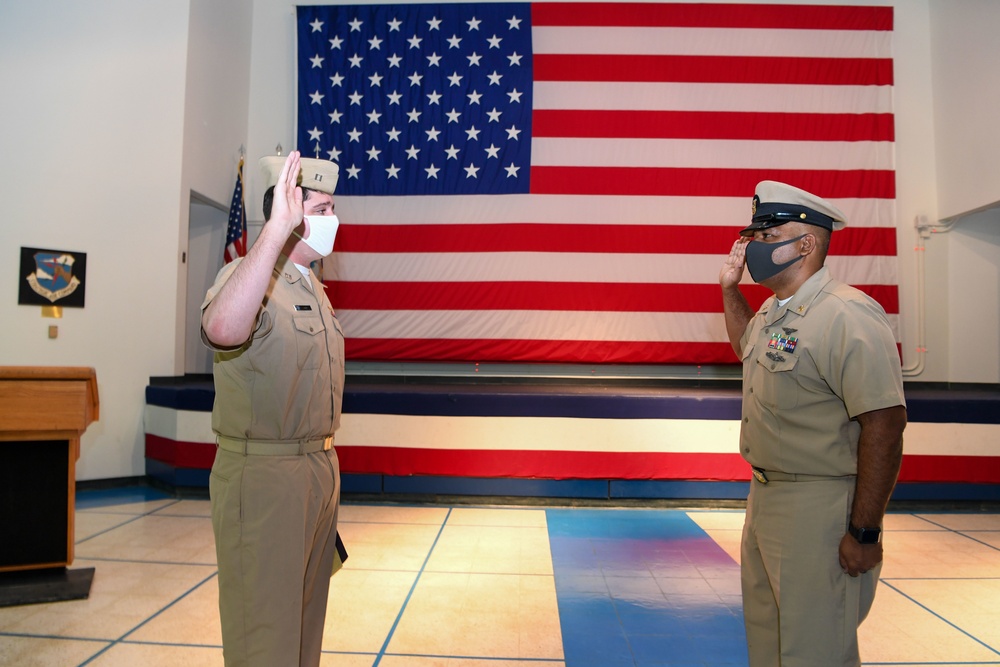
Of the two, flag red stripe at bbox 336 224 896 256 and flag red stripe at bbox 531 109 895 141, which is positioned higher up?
flag red stripe at bbox 531 109 895 141

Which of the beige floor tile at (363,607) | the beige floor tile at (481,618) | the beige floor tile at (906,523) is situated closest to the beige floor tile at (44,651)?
the beige floor tile at (363,607)

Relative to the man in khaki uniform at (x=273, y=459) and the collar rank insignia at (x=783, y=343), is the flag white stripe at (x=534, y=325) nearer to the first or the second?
the collar rank insignia at (x=783, y=343)

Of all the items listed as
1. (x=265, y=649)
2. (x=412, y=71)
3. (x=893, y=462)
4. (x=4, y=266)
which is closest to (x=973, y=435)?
(x=893, y=462)

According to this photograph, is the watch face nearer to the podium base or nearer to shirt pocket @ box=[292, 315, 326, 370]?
shirt pocket @ box=[292, 315, 326, 370]

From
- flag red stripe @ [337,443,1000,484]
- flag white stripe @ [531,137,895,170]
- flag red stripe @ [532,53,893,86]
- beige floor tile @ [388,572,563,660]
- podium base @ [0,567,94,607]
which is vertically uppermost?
flag red stripe @ [532,53,893,86]

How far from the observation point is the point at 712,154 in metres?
5.77

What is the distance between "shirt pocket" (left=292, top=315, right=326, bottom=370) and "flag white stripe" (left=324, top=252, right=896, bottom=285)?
4.21m

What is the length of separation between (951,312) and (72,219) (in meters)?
7.35

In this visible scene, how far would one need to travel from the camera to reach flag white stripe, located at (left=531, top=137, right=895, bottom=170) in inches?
226

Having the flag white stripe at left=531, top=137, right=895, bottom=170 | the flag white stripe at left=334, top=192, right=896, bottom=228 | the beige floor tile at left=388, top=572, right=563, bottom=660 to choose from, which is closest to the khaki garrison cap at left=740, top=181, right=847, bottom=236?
the beige floor tile at left=388, top=572, right=563, bottom=660

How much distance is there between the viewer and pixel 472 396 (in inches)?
181

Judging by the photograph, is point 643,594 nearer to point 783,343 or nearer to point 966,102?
Answer: point 783,343

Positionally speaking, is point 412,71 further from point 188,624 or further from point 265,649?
point 265,649

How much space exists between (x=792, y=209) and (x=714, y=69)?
4700mm
